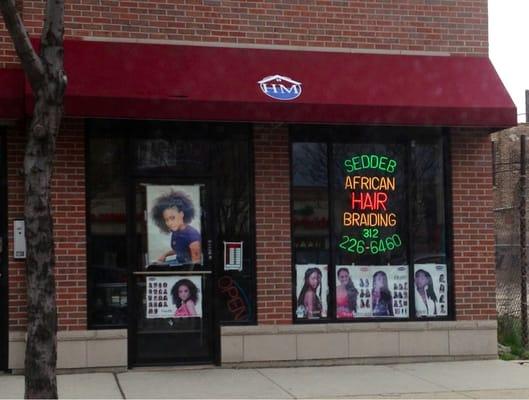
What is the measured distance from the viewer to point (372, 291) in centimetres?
934

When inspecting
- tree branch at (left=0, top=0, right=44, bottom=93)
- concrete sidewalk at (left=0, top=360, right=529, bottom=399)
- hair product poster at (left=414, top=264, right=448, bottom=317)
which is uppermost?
tree branch at (left=0, top=0, right=44, bottom=93)

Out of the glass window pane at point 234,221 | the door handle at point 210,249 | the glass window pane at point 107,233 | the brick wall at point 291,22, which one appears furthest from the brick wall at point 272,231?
the glass window pane at point 107,233

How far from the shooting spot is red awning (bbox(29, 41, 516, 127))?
819 cm

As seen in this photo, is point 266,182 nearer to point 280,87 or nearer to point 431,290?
point 280,87

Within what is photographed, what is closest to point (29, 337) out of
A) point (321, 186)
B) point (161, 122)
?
point (161, 122)

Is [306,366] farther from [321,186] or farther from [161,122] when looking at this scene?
[161,122]

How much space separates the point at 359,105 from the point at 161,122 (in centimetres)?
233

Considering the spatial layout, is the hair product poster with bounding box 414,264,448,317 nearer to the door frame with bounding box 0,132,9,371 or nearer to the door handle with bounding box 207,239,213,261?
the door handle with bounding box 207,239,213,261

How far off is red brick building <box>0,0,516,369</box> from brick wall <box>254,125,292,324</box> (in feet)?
0.06

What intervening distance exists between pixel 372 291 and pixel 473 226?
1.54 metres

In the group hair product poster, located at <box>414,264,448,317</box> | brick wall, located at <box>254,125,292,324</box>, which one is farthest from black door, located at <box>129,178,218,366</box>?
hair product poster, located at <box>414,264,448,317</box>

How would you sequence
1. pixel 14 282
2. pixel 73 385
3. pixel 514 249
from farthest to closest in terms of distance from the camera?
pixel 514 249, pixel 14 282, pixel 73 385

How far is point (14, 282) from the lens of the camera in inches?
329

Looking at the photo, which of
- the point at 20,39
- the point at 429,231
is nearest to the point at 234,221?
the point at 429,231
